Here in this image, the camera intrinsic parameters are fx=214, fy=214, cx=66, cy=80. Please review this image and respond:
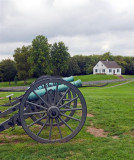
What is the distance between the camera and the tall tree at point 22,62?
52.5m

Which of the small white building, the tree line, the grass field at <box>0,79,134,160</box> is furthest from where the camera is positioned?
the small white building

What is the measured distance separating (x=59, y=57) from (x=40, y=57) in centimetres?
781

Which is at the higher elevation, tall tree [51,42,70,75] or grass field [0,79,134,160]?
tall tree [51,42,70,75]

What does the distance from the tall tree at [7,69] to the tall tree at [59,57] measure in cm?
1094

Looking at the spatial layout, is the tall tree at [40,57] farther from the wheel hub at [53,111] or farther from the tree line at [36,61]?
the wheel hub at [53,111]

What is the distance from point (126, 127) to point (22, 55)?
4944cm

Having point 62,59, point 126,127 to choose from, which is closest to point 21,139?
point 126,127

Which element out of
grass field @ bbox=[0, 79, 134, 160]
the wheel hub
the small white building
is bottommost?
grass field @ bbox=[0, 79, 134, 160]

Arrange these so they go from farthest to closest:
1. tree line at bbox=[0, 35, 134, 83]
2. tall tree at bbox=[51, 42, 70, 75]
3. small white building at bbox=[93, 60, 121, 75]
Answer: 1. small white building at bbox=[93, 60, 121, 75]
2. tall tree at bbox=[51, 42, 70, 75]
3. tree line at bbox=[0, 35, 134, 83]

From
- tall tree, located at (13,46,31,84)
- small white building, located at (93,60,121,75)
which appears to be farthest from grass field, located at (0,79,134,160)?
small white building, located at (93,60,121,75)

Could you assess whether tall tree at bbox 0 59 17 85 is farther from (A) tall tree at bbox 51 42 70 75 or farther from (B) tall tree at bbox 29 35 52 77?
(A) tall tree at bbox 51 42 70 75

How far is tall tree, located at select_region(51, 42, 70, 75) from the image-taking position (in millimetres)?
58494

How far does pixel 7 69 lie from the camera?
56.6 meters

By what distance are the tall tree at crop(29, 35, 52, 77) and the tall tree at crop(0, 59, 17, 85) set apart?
6821 mm
